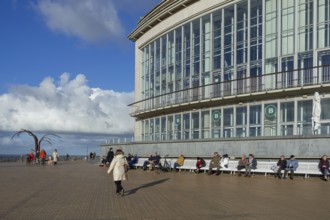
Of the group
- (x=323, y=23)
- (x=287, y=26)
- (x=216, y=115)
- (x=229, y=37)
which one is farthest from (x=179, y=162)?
(x=323, y=23)

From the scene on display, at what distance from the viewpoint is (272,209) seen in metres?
11.8

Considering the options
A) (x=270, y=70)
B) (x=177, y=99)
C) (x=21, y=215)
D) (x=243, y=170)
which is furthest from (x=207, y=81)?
(x=21, y=215)

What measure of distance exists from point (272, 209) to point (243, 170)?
1421 centimetres

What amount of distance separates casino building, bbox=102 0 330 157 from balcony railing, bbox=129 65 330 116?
0.19ft

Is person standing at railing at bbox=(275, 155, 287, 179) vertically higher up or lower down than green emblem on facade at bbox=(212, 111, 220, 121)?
lower down

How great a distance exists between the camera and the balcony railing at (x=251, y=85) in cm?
2607

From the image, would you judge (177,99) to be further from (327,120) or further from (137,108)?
(327,120)

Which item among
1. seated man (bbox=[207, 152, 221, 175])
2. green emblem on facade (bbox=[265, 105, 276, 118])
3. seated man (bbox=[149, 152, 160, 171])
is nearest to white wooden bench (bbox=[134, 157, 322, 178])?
seated man (bbox=[207, 152, 221, 175])

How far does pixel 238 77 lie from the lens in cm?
3112

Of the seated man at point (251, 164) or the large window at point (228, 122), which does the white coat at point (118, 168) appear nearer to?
the seated man at point (251, 164)

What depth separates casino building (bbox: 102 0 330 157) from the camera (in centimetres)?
2627

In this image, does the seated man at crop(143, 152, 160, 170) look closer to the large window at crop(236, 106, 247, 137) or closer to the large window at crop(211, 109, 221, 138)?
the large window at crop(211, 109, 221, 138)

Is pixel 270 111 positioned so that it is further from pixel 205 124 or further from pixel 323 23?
pixel 205 124

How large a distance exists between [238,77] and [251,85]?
6.18 feet
